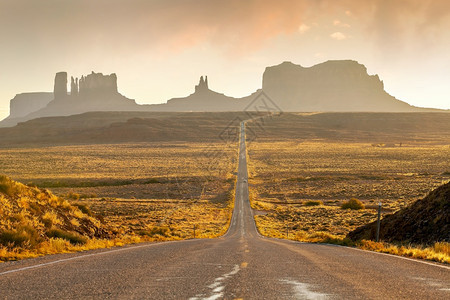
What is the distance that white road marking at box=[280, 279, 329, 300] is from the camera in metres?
5.70

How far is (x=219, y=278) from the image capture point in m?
7.12

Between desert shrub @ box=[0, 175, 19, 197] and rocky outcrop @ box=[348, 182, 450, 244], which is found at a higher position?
desert shrub @ box=[0, 175, 19, 197]

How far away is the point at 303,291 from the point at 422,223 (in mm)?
11536

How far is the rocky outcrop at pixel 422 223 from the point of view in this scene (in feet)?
46.8

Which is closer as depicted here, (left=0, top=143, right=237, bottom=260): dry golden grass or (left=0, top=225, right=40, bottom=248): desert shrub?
(left=0, top=225, right=40, bottom=248): desert shrub

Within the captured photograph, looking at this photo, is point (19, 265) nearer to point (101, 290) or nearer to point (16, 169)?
point (101, 290)

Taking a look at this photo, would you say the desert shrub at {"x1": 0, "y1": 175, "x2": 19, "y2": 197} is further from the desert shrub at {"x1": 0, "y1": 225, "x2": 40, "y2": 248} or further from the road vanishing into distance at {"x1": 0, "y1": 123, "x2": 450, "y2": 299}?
the road vanishing into distance at {"x1": 0, "y1": 123, "x2": 450, "y2": 299}

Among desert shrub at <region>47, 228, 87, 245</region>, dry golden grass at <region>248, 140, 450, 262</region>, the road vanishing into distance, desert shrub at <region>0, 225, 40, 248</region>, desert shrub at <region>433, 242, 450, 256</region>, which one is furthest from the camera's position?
dry golden grass at <region>248, 140, 450, 262</region>

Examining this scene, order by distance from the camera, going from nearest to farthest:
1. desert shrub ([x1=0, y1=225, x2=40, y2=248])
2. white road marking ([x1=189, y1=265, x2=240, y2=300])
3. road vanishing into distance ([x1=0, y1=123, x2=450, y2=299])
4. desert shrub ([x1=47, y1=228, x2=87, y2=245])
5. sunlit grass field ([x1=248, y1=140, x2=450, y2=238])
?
white road marking ([x1=189, y1=265, x2=240, y2=300]) → road vanishing into distance ([x1=0, y1=123, x2=450, y2=299]) → desert shrub ([x1=0, y1=225, x2=40, y2=248]) → desert shrub ([x1=47, y1=228, x2=87, y2=245]) → sunlit grass field ([x1=248, y1=140, x2=450, y2=238])

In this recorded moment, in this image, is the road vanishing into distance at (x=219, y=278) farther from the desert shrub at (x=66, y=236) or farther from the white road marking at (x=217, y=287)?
the desert shrub at (x=66, y=236)

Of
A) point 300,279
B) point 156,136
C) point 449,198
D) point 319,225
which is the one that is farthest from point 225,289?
point 156,136

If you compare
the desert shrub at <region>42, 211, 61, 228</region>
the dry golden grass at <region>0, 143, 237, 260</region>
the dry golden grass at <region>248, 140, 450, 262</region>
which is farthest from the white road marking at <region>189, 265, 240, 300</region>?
the desert shrub at <region>42, 211, 61, 228</region>

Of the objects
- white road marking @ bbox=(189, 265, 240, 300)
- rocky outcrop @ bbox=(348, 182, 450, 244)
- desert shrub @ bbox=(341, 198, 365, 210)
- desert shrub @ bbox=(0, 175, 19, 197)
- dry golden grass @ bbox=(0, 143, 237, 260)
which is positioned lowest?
desert shrub @ bbox=(341, 198, 365, 210)

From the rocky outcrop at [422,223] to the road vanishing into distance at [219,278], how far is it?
206 inches
